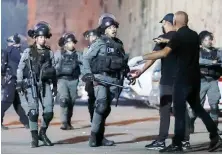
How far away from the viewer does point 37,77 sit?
1094 cm

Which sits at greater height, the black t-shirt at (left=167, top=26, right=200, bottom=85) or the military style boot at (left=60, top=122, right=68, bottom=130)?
the black t-shirt at (left=167, top=26, right=200, bottom=85)

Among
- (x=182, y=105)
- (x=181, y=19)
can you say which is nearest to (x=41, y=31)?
(x=181, y=19)

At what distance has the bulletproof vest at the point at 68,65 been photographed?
536 inches

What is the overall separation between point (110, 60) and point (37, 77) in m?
0.93

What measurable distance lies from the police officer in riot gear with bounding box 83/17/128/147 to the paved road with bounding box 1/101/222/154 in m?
0.43

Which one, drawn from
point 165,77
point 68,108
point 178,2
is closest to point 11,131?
point 68,108

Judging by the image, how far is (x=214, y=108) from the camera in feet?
41.9

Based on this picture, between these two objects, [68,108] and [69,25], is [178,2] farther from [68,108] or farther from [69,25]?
[68,108]

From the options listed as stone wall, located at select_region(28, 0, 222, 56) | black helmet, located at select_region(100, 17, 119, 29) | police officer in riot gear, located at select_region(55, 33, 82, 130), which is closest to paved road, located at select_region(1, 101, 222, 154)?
police officer in riot gear, located at select_region(55, 33, 82, 130)

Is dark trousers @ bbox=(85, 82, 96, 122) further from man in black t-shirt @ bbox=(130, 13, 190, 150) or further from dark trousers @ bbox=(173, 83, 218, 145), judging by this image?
dark trousers @ bbox=(173, 83, 218, 145)

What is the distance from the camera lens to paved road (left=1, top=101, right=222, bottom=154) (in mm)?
10711

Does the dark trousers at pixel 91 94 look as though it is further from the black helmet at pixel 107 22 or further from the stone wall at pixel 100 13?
the stone wall at pixel 100 13

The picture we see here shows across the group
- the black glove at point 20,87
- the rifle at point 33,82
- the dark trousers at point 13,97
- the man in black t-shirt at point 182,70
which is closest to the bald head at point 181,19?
the man in black t-shirt at point 182,70

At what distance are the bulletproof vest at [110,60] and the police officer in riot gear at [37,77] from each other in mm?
575
